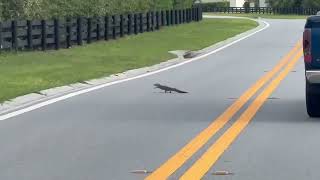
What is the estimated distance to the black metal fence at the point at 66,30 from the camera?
28641mm

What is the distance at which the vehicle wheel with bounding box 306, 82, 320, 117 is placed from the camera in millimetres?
12797

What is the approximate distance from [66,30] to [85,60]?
5.64 meters

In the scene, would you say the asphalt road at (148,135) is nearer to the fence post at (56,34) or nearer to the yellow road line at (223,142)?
the yellow road line at (223,142)

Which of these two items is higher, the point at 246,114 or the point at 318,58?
the point at 318,58

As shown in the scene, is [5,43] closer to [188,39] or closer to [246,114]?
[188,39]

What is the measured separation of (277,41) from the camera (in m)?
40.2

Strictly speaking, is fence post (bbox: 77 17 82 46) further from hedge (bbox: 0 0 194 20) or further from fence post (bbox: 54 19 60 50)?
fence post (bbox: 54 19 60 50)

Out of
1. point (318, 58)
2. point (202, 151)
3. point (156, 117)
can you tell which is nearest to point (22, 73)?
point (156, 117)

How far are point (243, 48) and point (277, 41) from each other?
17.9 feet

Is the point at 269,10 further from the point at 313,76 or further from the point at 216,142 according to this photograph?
the point at 216,142

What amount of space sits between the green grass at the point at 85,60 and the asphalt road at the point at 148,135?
168cm

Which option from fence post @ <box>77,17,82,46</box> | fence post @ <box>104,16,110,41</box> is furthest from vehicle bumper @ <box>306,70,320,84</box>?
fence post @ <box>104,16,110,41</box>

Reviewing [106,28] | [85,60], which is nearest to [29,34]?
[85,60]

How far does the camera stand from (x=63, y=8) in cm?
3522
